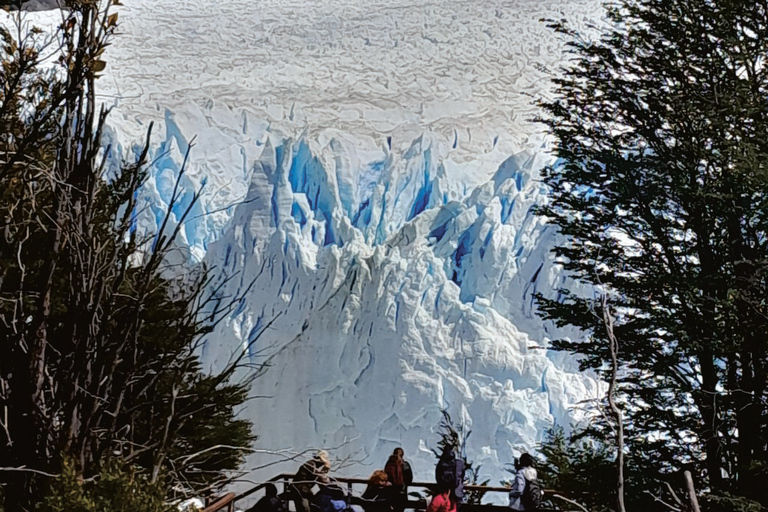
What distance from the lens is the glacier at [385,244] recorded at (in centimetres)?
1240

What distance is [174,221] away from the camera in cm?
1309

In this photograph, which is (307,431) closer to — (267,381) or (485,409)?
(267,381)

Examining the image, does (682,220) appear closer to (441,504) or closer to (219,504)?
(441,504)

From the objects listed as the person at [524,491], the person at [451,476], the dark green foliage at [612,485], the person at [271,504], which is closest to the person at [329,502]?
the person at [271,504]

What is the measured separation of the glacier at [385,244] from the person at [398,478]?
5.54m

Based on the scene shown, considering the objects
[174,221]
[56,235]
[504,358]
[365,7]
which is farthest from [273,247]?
[56,235]

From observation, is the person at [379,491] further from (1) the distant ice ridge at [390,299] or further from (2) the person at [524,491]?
(1) the distant ice ridge at [390,299]

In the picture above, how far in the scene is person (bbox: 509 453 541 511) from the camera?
5.16 metres

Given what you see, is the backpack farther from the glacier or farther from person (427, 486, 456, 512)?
the glacier

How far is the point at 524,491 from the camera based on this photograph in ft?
17.0

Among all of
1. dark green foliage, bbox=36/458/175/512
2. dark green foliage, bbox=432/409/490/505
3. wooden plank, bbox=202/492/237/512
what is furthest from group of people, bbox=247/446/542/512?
dark green foliage, bbox=36/458/175/512

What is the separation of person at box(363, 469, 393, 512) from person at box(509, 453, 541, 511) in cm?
80

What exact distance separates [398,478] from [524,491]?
2.71 ft

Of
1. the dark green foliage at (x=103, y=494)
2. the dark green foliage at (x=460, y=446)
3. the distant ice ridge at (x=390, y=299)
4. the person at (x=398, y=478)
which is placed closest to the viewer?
the dark green foliage at (x=103, y=494)
